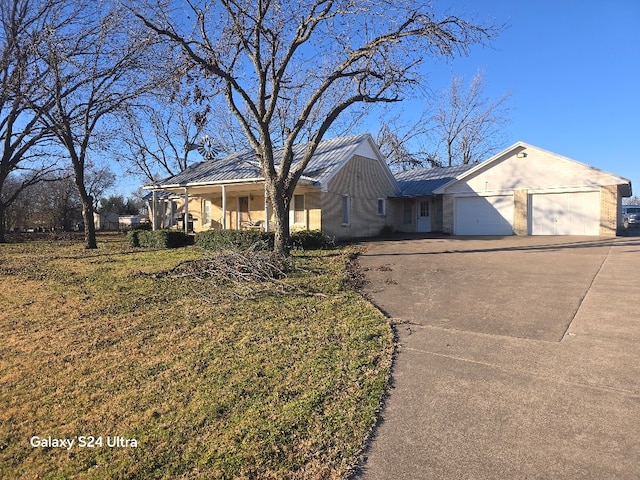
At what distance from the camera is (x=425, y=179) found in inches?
1038

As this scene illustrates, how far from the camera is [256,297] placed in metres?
8.10

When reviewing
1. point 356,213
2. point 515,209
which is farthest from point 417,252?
point 515,209

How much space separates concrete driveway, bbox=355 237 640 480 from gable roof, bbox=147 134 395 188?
Answer: 972cm

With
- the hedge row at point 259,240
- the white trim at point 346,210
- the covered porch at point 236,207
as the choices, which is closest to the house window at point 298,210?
the covered porch at point 236,207

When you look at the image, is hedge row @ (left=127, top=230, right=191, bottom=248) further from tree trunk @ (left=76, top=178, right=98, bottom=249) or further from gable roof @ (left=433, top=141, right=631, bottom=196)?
gable roof @ (left=433, top=141, right=631, bottom=196)

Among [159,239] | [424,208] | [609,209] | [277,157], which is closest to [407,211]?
[424,208]

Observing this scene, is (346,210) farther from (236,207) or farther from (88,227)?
(88,227)

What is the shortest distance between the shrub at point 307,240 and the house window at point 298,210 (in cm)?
294

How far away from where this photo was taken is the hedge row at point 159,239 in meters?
17.8

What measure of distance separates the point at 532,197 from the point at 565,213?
5.40ft

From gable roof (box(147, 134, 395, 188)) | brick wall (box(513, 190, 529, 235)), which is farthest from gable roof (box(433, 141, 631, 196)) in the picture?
gable roof (box(147, 134, 395, 188))

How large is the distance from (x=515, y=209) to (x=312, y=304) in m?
16.8

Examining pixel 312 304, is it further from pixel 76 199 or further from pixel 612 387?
pixel 76 199

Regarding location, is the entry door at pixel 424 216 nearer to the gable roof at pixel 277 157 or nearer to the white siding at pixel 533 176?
the white siding at pixel 533 176
